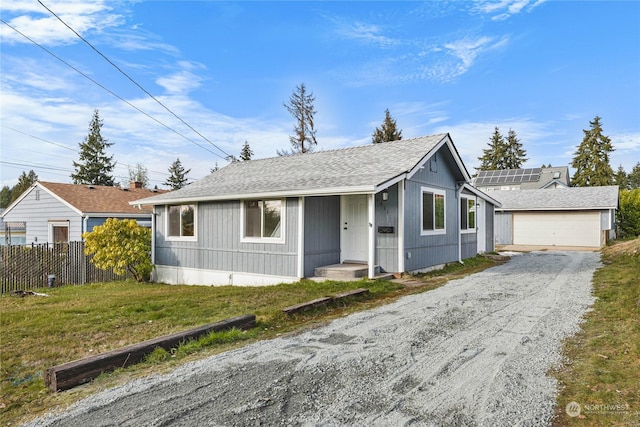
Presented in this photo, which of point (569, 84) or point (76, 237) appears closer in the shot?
point (569, 84)

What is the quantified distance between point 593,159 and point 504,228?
1213 inches

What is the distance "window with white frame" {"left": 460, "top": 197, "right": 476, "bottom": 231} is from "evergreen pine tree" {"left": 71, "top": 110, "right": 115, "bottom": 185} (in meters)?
39.9

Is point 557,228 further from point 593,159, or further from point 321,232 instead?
point 593,159

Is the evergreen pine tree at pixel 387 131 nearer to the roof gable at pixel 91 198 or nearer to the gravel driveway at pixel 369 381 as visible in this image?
the roof gable at pixel 91 198

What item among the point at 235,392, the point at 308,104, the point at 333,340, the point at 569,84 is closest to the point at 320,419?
the point at 235,392

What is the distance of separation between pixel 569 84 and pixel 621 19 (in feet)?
14.1

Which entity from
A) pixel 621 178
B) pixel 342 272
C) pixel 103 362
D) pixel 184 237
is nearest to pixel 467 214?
pixel 342 272

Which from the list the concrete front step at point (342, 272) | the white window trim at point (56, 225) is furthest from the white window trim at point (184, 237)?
the white window trim at point (56, 225)

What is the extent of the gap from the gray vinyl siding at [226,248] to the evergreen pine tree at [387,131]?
2650cm

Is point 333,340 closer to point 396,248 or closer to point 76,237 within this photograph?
point 396,248

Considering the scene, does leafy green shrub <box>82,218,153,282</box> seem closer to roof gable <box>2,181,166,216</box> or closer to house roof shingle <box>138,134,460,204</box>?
house roof shingle <box>138,134,460,204</box>

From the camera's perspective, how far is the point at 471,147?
57688 millimetres

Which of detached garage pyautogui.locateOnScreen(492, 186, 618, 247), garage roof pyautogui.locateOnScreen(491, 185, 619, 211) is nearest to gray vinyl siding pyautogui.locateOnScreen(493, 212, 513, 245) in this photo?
detached garage pyautogui.locateOnScreen(492, 186, 618, 247)

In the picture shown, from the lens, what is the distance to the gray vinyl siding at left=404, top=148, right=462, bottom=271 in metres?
10.9
